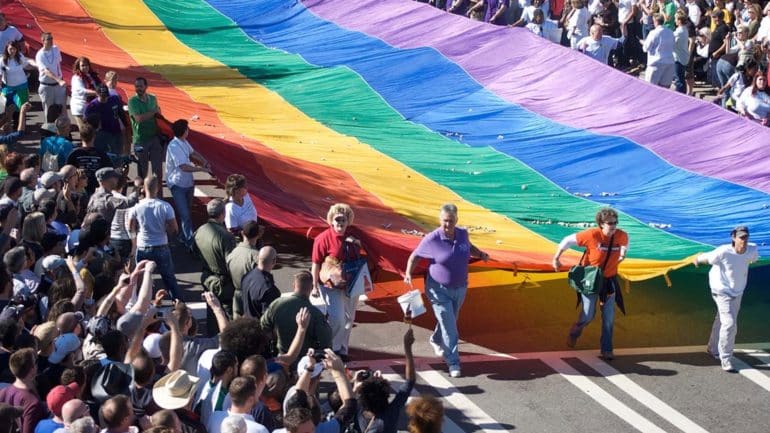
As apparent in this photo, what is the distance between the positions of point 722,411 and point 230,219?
467 centimetres

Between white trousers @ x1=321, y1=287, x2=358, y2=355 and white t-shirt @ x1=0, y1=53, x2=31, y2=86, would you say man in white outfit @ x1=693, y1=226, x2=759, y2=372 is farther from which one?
white t-shirt @ x1=0, y1=53, x2=31, y2=86

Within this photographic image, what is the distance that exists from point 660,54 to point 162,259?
10.9m

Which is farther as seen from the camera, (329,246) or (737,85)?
(737,85)

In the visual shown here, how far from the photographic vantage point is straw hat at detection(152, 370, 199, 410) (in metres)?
7.55

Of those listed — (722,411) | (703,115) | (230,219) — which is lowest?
(722,411)

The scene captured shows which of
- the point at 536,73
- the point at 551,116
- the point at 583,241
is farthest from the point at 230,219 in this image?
the point at 536,73

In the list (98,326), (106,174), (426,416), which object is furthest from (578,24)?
(426,416)

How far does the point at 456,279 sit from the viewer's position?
436 inches

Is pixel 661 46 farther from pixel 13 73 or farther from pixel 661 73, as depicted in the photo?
pixel 13 73

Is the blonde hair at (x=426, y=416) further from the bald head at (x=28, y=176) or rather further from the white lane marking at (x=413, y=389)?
the bald head at (x=28, y=176)

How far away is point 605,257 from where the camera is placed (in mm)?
11352

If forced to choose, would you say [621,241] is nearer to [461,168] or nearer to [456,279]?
[456,279]

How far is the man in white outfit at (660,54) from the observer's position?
789 inches

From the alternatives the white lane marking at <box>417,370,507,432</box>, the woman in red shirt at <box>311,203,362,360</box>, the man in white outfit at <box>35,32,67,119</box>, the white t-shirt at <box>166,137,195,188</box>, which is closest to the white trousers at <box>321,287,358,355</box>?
the woman in red shirt at <box>311,203,362,360</box>
